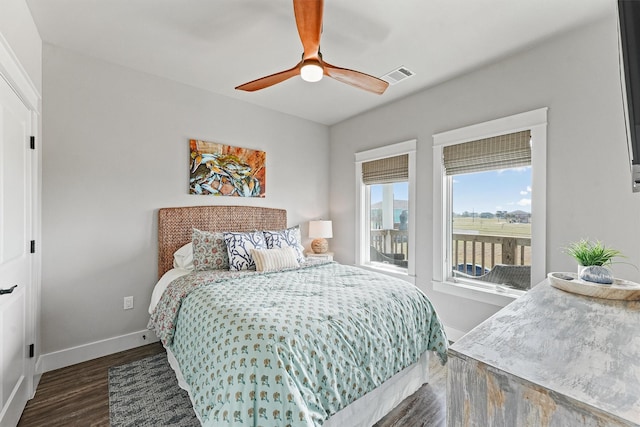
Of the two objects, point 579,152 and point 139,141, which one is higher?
point 139,141

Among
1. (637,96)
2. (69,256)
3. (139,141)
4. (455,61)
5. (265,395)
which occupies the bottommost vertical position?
(265,395)

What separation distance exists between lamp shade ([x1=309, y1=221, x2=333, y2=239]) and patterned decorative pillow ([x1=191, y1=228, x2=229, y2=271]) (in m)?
1.46

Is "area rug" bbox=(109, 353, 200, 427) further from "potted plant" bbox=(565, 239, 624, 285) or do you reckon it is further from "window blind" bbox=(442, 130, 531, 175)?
"window blind" bbox=(442, 130, 531, 175)

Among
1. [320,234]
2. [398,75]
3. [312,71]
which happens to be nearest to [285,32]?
[312,71]

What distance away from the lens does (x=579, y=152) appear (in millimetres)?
2242

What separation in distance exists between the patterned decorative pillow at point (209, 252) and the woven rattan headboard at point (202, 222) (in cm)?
29

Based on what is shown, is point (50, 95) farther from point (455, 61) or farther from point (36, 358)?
point (455, 61)

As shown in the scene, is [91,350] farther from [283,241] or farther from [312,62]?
[312,62]

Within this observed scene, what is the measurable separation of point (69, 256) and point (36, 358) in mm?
805

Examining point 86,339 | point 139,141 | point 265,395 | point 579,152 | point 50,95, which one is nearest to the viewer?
point 265,395

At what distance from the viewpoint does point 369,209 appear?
412 cm

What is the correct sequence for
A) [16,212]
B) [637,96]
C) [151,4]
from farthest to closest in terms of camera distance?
[151,4] < [16,212] < [637,96]

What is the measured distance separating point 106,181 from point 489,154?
3.65m

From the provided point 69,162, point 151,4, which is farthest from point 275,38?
point 69,162
